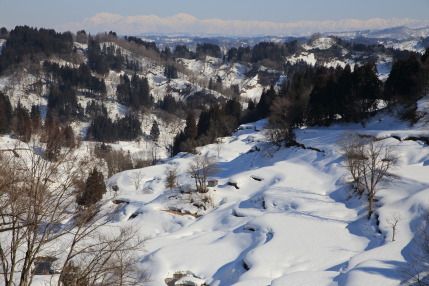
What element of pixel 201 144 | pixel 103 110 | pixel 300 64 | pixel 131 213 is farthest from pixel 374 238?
pixel 300 64

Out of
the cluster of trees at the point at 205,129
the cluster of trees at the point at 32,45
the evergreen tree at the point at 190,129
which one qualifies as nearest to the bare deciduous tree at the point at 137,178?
the cluster of trees at the point at 205,129

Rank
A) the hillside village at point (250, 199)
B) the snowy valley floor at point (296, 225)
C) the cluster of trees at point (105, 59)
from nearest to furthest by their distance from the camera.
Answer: the hillside village at point (250, 199) < the snowy valley floor at point (296, 225) < the cluster of trees at point (105, 59)

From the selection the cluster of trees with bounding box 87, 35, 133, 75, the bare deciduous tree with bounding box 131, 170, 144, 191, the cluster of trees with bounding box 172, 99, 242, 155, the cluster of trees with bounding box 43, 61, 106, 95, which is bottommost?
the bare deciduous tree with bounding box 131, 170, 144, 191

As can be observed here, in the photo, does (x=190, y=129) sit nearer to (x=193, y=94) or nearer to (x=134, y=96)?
(x=134, y=96)

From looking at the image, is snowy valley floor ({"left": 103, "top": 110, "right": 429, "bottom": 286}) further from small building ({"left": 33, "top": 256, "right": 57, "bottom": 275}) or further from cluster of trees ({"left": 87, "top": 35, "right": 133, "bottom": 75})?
cluster of trees ({"left": 87, "top": 35, "right": 133, "bottom": 75})

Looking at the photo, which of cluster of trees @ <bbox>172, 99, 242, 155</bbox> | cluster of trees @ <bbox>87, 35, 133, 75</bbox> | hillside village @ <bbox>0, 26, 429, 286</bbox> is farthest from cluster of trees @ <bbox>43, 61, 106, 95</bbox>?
cluster of trees @ <bbox>172, 99, 242, 155</bbox>

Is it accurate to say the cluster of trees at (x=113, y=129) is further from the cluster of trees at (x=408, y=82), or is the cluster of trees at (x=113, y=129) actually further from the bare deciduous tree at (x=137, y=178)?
the cluster of trees at (x=408, y=82)

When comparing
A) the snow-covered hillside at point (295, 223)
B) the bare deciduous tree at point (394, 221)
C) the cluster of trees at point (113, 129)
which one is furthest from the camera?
the cluster of trees at point (113, 129)

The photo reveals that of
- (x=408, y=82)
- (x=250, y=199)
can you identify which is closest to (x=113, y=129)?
(x=250, y=199)
